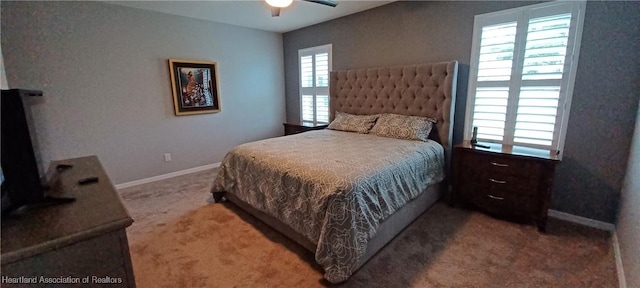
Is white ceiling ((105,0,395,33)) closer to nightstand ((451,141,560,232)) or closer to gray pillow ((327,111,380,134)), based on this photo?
gray pillow ((327,111,380,134))

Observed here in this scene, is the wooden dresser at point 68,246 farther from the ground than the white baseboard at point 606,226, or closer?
farther from the ground

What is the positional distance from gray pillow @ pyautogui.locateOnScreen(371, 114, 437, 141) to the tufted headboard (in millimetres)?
152

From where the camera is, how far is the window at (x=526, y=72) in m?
2.38

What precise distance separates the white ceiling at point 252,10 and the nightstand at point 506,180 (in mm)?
2242

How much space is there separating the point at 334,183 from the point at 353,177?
0.15m

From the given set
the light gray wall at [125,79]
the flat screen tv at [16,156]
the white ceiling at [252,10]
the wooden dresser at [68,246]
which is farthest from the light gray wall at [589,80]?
the flat screen tv at [16,156]

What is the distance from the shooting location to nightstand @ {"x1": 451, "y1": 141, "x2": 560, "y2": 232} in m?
2.32

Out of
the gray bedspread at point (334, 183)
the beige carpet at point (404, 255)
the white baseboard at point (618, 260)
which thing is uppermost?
the gray bedspread at point (334, 183)

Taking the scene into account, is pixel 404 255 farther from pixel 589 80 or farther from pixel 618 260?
pixel 589 80

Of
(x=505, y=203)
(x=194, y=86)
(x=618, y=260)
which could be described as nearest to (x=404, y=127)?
(x=505, y=203)

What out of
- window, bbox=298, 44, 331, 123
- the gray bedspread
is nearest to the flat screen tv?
the gray bedspread

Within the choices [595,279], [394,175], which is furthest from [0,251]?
[595,279]

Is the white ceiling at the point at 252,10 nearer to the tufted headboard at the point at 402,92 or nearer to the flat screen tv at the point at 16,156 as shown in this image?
the tufted headboard at the point at 402,92

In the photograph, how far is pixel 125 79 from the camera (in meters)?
3.44
